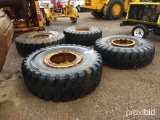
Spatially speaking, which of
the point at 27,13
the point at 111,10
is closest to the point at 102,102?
the point at 27,13

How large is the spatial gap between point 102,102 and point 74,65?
722 mm

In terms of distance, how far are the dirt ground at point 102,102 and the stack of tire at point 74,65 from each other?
150mm

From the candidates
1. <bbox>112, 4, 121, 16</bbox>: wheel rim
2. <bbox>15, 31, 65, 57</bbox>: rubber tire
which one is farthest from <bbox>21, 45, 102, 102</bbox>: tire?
<bbox>112, 4, 121, 16</bbox>: wheel rim

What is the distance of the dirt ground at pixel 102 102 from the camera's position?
7.61ft

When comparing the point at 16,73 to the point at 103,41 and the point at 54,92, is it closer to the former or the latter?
the point at 54,92

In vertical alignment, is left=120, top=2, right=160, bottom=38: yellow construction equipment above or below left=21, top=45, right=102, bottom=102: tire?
above

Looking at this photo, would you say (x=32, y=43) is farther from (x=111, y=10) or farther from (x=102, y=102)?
(x=111, y=10)

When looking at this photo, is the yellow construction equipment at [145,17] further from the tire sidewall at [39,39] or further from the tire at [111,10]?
the tire at [111,10]

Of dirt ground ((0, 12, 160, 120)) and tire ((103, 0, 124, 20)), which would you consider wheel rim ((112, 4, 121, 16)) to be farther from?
dirt ground ((0, 12, 160, 120))

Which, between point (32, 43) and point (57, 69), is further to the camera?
point (32, 43)

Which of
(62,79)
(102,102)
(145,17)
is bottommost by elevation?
(102,102)

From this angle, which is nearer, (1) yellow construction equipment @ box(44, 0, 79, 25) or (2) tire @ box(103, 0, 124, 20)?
(1) yellow construction equipment @ box(44, 0, 79, 25)

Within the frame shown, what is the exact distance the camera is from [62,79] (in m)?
2.35

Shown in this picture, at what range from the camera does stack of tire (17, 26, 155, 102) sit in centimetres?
240
